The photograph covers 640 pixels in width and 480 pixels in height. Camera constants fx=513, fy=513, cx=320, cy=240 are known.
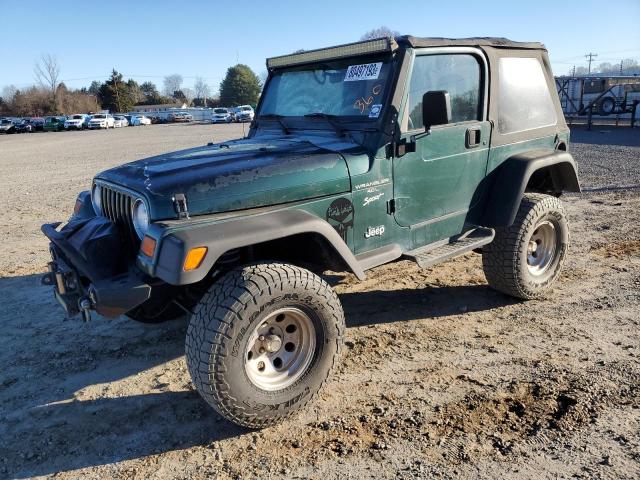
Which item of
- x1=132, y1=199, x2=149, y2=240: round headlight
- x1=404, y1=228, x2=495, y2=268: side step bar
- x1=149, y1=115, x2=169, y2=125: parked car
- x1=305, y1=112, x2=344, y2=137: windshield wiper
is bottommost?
x1=404, y1=228, x2=495, y2=268: side step bar

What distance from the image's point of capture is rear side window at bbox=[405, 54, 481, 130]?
3641mm

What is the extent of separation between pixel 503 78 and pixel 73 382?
4.08 m

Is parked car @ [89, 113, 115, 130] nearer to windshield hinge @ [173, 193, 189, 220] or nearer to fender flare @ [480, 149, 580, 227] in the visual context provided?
fender flare @ [480, 149, 580, 227]

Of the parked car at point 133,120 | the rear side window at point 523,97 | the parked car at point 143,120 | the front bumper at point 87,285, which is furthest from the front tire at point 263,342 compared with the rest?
the parked car at point 143,120

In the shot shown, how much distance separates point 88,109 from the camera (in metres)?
67.3

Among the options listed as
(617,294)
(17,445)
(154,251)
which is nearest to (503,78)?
(617,294)

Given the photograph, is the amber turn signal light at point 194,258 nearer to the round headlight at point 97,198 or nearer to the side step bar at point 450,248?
the round headlight at point 97,198

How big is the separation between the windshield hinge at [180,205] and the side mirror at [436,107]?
173cm

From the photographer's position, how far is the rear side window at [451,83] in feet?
11.9

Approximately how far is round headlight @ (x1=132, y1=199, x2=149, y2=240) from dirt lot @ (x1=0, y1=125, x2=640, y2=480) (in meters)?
1.14

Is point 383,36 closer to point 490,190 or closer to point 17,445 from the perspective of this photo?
point 490,190

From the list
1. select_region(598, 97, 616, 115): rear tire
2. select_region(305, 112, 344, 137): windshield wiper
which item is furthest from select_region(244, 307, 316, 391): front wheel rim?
select_region(598, 97, 616, 115): rear tire

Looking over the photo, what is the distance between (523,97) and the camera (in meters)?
4.52

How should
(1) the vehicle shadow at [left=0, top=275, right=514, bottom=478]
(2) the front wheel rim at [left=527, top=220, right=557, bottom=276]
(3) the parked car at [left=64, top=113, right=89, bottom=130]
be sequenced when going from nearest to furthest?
(1) the vehicle shadow at [left=0, top=275, right=514, bottom=478] → (2) the front wheel rim at [left=527, top=220, right=557, bottom=276] → (3) the parked car at [left=64, top=113, right=89, bottom=130]
